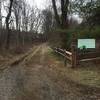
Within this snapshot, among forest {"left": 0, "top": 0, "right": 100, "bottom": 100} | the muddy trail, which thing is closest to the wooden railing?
forest {"left": 0, "top": 0, "right": 100, "bottom": 100}

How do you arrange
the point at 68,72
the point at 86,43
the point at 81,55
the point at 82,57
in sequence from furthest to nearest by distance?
the point at 86,43 → the point at 82,57 → the point at 81,55 → the point at 68,72

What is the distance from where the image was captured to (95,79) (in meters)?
9.70

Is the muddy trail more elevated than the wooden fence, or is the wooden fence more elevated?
the wooden fence

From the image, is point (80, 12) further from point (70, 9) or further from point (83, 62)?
point (83, 62)

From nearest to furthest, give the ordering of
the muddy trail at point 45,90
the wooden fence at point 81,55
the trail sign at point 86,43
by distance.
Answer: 1. the muddy trail at point 45,90
2. the wooden fence at point 81,55
3. the trail sign at point 86,43

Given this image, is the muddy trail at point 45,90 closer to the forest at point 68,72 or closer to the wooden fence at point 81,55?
the forest at point 68,72

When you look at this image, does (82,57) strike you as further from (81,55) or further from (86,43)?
(86,43)

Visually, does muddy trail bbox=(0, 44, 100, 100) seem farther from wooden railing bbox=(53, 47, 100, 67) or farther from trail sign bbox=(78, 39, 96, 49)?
trail sign bbox=(78, 39, 96, 49)

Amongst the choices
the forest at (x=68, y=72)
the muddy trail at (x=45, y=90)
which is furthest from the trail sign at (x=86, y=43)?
the muddy trail at (x=45, y=90)

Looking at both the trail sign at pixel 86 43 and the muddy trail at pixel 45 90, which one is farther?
the trail sign at pixel 86 43

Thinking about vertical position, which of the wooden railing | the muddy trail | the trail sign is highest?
the trail sign

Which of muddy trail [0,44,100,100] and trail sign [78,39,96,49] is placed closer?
muddy trail [0,44,100,100]

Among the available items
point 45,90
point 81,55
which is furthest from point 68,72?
point 45,90

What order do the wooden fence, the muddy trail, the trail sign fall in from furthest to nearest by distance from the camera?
the trail sign < the wooden fence < the muddy trail
